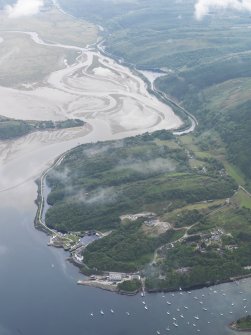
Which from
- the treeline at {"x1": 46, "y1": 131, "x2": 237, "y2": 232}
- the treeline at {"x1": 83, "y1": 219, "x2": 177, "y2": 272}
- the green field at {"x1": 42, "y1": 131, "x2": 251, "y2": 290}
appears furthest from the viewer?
the treeline at {"x1": 46, "y1": 131, "x2": 237, "y2": 232}

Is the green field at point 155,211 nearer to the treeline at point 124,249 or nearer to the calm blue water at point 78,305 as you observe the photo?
the treeline at point 124,249

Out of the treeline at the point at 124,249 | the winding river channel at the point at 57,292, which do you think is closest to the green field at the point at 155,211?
the treeline at the point at 124,249

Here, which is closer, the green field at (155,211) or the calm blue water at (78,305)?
the calm blue water at (78,305)

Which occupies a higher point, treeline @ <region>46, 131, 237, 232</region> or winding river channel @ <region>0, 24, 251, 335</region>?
treeline @ <region>46, 131, 237, 232</region>

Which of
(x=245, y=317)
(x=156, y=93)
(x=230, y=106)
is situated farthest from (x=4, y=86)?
(x=245, y=317)

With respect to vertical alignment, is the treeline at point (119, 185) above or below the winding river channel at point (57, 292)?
above

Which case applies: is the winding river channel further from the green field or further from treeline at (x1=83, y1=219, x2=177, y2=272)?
treeline at (x1=83, y1=219, x2=177, y2=272)

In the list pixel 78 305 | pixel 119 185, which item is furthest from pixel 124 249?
pixel 119 185

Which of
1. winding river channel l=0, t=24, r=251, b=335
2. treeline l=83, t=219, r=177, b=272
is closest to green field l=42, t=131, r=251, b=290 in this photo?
treeline l=83, t=219, r=177, b=272

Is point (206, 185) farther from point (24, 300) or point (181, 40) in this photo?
point (181, 40)
